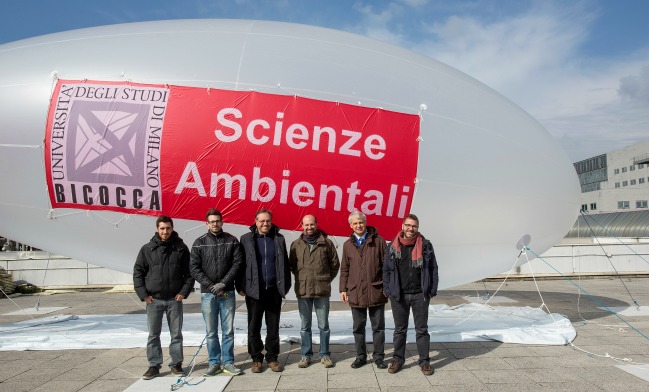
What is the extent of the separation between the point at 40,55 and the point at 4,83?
1.79ft

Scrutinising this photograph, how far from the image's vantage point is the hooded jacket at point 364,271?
5.17 m

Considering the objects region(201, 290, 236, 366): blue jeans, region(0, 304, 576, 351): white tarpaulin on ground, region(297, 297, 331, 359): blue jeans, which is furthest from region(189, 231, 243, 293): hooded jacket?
region(0, 304, 576, 351): white tarpaulin on ground

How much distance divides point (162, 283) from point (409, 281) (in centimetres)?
264

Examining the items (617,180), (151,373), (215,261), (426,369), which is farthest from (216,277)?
(617,180)

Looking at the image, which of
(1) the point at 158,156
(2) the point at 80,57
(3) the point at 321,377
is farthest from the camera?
(2) the point at 80,57

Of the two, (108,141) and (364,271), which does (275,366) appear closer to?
(364,271)

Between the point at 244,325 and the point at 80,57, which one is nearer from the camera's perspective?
the point at 80,57

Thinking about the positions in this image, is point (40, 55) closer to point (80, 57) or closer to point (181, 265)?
→ point (80, 57)

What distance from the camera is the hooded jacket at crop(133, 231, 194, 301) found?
16.3 ft

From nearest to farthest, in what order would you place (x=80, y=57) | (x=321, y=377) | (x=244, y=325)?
(x=321, y=377)
(x=80, y=57)
(x=244, y=325)

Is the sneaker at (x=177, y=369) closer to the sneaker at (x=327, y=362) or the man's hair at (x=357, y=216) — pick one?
the sneaker at (x=327, y=362)

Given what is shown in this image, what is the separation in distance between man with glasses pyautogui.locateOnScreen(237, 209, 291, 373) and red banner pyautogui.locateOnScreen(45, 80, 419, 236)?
1.44 ft

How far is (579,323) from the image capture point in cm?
776

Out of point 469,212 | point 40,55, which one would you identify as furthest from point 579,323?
point 40,55
